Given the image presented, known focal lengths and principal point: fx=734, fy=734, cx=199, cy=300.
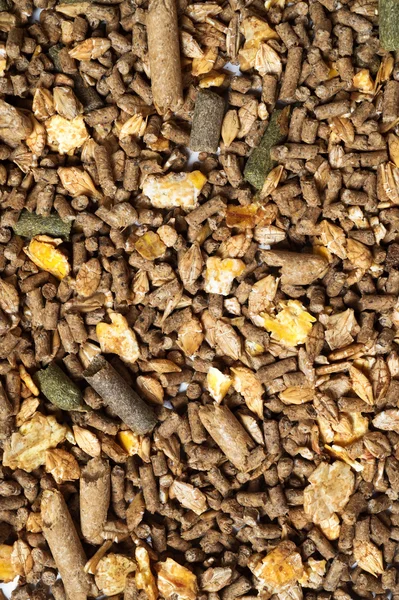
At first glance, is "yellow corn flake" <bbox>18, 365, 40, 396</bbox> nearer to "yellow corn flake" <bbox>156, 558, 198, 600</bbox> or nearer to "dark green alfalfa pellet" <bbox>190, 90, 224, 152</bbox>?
"yellow corn flake" <bbox>156, 558, 198, 600</bbox>

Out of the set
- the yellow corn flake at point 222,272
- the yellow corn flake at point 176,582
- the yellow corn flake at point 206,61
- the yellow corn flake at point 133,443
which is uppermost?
the yellow corn flake at point 206,61

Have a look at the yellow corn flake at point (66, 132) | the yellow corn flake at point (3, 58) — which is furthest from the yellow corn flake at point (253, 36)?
the yellow corn flake at point (3, 58)

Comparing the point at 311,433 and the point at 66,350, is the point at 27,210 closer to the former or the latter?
the point at 66,350

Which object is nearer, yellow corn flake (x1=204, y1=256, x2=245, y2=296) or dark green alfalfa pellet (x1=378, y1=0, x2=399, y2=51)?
dark green alfalfa pellet (x1=378, y1=0, x2=399, y2=51)

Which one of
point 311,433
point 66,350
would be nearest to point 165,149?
point 66,350

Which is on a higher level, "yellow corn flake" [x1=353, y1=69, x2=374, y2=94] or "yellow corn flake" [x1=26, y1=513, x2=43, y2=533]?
"yellow corn flake" [x1=353, y1=69, x2=374, y2=94]

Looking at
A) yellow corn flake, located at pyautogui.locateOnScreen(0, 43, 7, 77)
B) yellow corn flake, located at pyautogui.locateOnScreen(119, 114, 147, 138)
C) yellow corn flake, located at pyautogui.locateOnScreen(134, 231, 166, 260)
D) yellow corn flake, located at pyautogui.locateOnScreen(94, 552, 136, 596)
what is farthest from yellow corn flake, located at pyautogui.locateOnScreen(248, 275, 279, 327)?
yellow corn flake, located at pyautogui.locateOnScreen(0, 43, 7, 77)

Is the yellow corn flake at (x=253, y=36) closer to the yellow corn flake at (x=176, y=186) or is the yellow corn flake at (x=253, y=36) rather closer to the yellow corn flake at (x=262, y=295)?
the yellow corn flake at (x=176, y=186)
